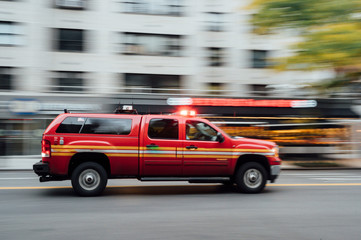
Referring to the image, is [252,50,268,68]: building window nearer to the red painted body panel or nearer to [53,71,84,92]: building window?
[53,71,84,92]: building window

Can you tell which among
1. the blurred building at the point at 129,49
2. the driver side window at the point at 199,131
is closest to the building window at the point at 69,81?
the blurred building at the point at 129,49

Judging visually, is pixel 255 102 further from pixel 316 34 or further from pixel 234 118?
pixel 316 34

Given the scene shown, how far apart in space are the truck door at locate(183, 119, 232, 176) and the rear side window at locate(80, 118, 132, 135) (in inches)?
50.6

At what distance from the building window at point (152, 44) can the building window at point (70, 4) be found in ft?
9.54

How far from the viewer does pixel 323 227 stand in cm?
560

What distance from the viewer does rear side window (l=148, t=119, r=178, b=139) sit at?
7996 millimetres

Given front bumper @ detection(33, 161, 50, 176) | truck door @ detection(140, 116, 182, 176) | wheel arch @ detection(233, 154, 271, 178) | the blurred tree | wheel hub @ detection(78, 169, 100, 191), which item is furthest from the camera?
wheel arch @ detection(233, 154, 271, 178)

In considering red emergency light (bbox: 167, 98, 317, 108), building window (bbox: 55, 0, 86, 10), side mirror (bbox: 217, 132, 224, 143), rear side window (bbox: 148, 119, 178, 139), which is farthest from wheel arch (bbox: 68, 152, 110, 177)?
building window (bbox: 55, 0, 86, 10)

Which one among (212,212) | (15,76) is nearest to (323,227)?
(212,212)

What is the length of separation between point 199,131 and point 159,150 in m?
1.01

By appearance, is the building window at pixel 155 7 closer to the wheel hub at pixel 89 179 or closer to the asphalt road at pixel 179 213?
the asphalt road at pixel 179 213

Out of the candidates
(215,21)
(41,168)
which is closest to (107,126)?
(41,168)

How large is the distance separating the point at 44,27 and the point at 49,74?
257 centimetres

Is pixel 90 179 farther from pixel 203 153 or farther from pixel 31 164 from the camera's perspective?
pixel 31 164
